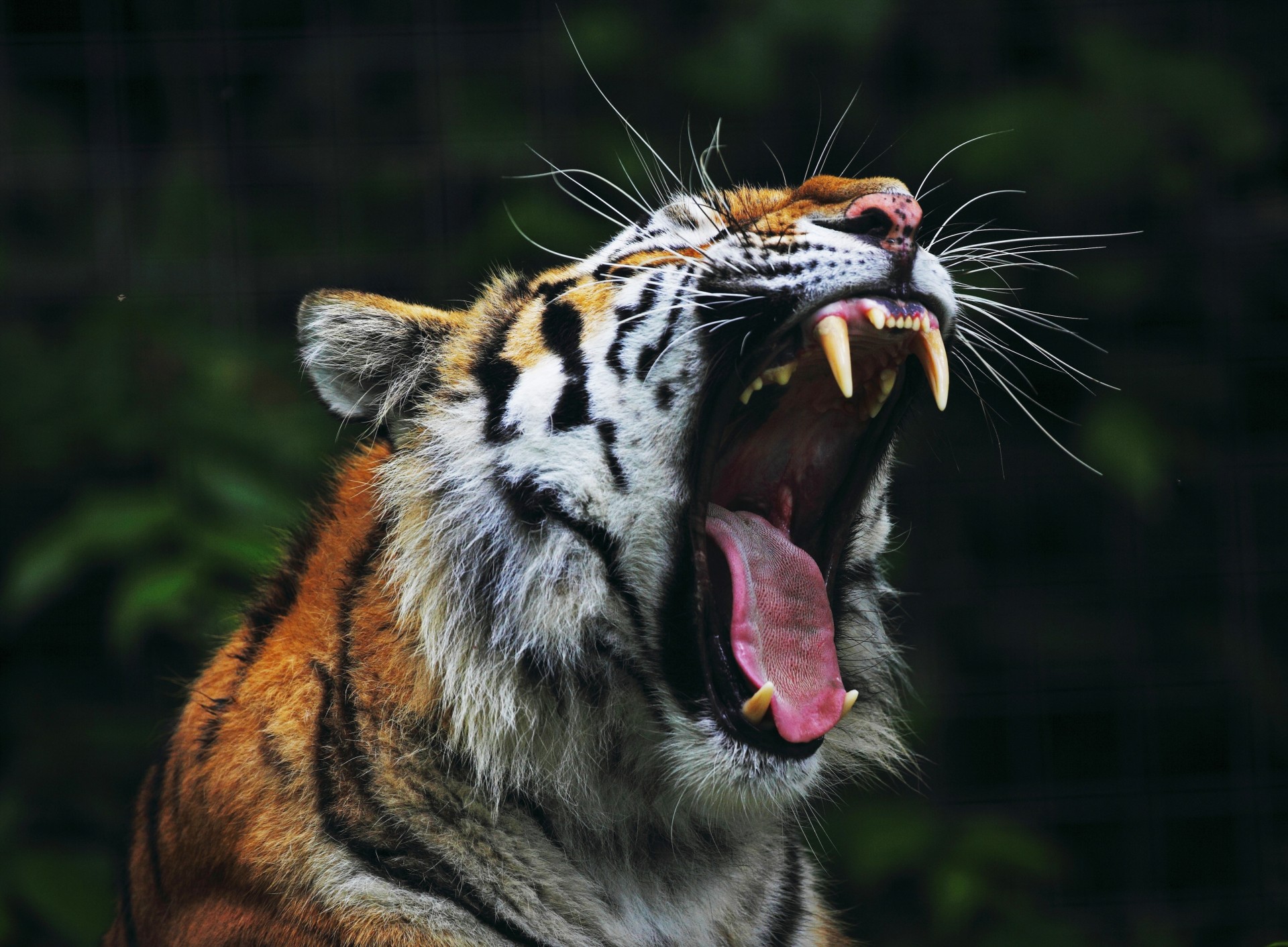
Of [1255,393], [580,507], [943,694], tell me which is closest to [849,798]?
[943,694]

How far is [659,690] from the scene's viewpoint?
1191mm

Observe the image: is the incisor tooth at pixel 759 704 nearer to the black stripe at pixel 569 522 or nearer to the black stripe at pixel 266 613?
the black stripe at pixel 569 522

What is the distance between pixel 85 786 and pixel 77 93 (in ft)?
5.10

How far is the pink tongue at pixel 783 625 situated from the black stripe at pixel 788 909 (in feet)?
0.87

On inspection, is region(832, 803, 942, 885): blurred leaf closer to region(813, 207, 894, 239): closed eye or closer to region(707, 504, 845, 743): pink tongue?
region(707, 504, 845, 743): pink tongue

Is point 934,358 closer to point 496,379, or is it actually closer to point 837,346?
point 837,346

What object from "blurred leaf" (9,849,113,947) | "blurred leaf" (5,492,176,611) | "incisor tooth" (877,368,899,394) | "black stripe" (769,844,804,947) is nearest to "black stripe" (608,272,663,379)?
"incisor tooth" (877,368,899,394)

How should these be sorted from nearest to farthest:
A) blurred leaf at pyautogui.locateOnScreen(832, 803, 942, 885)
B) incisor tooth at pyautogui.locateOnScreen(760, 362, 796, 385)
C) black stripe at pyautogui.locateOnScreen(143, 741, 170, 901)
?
incisor tooth at pyautogui.locateOnScreen(760, 362, 796, 385)
black stripe at pyautogui.locateOnScreen(143, 741, 170, 901)
blurred leaf at pyautogui.locateOnScreen(832, 803, 942, 885)

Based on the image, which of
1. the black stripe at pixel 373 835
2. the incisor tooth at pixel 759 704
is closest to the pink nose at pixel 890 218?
the incisor tooth at pixel 759 704

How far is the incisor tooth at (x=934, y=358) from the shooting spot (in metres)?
1.13

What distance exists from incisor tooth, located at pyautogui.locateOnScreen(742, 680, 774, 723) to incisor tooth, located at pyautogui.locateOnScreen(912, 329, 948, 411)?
0.93 feet

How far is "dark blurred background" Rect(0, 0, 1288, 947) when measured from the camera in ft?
8.87

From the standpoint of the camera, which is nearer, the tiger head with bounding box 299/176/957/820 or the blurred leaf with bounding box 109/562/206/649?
the tiger head with bounding box 299/176/957/820

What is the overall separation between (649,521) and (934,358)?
29 cm
